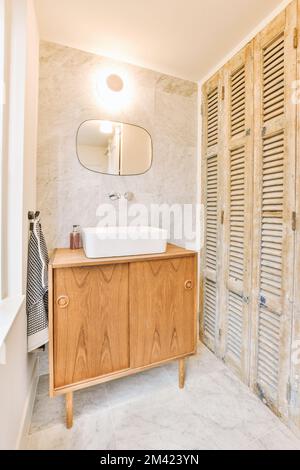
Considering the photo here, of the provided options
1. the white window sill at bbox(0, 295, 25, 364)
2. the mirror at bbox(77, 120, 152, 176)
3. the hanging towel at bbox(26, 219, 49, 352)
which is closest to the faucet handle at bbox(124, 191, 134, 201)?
the mirror at bbox(77, 120, 152, 176)

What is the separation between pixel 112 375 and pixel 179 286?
24.6 inches

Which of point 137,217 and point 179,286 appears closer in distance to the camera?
point 179,286

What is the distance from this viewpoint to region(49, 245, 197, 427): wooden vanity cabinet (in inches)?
46.2

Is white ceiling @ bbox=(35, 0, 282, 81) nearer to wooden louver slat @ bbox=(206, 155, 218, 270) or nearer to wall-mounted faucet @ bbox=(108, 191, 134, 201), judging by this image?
wooden louver slat @ bbox=(206, 155, 218, 270)

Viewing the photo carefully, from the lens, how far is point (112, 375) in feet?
4.21

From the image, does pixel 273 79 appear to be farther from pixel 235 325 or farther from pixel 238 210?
pixel 235 325

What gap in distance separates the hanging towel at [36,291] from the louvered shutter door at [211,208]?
1230mm

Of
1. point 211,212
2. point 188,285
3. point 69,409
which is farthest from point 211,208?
point 69,409

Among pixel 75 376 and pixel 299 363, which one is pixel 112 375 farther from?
pixel 299 363

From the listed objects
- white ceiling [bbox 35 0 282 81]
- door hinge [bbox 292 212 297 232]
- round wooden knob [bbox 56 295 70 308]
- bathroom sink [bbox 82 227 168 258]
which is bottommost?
round wooden knob [bbox 56 295 70 308]

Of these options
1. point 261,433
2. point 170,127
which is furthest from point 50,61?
point 261,433

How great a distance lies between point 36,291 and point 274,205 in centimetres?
141

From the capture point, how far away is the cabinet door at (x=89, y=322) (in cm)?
117

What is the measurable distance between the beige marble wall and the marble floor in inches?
40.2
